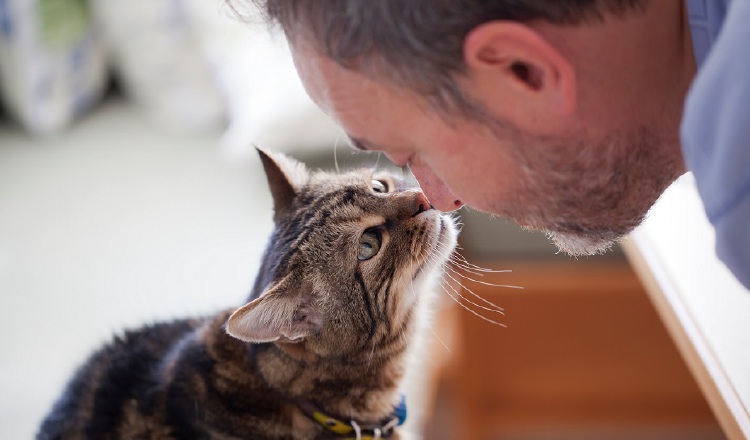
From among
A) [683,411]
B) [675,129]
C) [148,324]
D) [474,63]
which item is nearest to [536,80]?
[474,63]

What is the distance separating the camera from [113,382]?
130 centimetres

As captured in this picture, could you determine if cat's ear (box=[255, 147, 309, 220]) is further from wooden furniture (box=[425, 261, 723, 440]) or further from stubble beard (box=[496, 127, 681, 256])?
wooden furniture (box=[425, 261, 723, 440])

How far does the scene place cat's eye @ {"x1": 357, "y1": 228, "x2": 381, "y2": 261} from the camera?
1.26 meters

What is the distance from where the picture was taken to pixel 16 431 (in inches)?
59.4

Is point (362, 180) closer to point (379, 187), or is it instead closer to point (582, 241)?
point (379, 187)

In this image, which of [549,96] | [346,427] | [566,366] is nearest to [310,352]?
[346,427]

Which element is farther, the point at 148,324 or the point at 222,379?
the point at 148,324

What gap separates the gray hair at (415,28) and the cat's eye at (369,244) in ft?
1.56

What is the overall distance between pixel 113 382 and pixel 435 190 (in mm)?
680

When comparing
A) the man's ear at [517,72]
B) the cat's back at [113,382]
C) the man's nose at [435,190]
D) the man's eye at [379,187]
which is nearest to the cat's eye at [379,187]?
the man's eye at [379,187]

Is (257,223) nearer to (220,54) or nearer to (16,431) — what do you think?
(220,54)

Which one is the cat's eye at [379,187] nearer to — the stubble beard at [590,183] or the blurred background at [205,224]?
the stubble beard at [590,183]

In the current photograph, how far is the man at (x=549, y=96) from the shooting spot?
0.66 metres

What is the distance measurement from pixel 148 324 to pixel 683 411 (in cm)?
150
